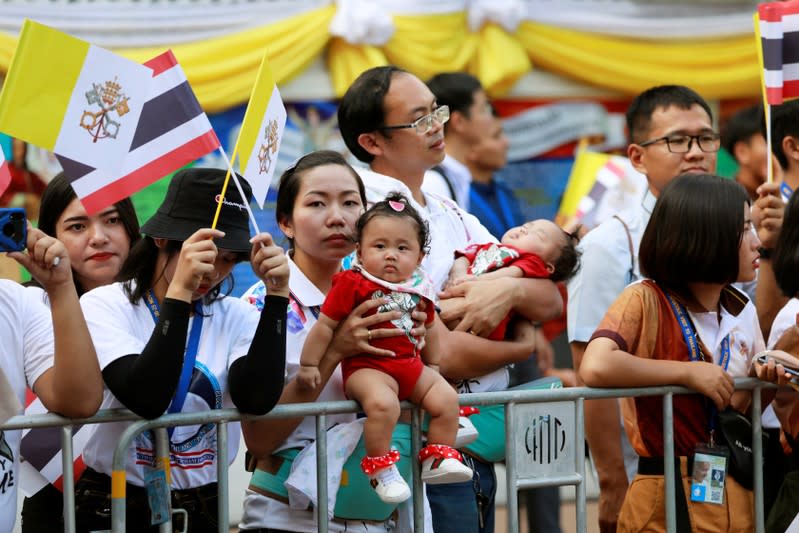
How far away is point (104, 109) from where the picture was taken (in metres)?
3.30

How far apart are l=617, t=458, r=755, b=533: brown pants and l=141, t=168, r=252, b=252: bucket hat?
147cm

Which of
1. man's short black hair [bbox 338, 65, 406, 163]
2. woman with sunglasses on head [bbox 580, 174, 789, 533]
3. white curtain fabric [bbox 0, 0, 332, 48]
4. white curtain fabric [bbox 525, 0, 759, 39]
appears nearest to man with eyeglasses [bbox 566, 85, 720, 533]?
woman with sunglasses on head [bbox 580, 174, 789, 533]

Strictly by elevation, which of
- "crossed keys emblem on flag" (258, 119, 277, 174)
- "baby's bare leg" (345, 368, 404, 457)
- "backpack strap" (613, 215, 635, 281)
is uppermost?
"crossed keys emblem on flag" (258, 119, 277, 174)

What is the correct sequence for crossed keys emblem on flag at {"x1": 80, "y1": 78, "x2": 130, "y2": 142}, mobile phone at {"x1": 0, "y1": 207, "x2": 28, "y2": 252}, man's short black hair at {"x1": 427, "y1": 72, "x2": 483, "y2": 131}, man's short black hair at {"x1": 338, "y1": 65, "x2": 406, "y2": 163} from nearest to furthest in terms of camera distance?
mobile phone at {"x1": 0, "y1": 207, "x2": 28, "y2": 252} < crossed keys emblem on flag at {"x1": 80, "y1": 78, "x2": 130, "y2": 142} < man's short black hair at {"x1": 338, "y1": 65, "x2": 406, "y2": 163} < man's short black hair at {"x1": 427, "y1": 72, "x2": 483, "y2": 131}

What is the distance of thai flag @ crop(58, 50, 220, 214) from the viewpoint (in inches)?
135

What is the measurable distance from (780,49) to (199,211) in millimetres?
2374

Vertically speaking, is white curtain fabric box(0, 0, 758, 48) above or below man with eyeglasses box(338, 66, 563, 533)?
above

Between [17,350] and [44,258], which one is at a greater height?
[44,258]

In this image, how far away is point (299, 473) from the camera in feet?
11.9

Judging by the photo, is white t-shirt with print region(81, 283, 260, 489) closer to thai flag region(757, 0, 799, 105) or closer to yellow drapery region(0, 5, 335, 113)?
thai flag region(757, 0, 799, 105)

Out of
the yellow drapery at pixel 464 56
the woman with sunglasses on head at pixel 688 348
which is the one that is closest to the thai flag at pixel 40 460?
the woman with sunglasses on head at pixel 688 348

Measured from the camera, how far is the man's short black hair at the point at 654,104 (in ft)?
16.9

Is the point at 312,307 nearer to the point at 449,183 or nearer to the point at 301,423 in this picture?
the point at 301,423

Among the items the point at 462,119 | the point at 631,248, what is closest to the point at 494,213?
the point at 462,119
